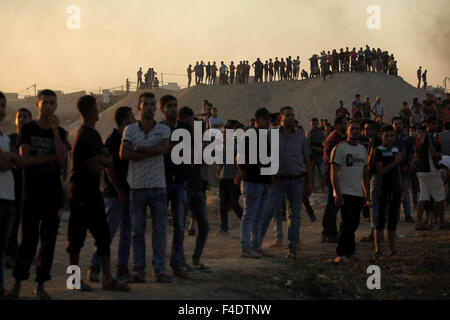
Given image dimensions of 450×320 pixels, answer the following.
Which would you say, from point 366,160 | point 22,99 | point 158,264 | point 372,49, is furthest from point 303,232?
point 22,99

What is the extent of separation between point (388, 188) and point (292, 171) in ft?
4.47

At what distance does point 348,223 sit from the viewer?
7.62 meters

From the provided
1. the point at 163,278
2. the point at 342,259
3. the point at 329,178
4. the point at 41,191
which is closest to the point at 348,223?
the point at 342,259

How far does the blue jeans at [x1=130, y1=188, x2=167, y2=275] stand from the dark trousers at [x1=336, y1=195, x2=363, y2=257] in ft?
9.07

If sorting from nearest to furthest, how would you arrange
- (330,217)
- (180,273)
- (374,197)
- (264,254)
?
(180,273) < (264,254) < (374,197) < (330,217)

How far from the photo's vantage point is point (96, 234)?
5543 mm

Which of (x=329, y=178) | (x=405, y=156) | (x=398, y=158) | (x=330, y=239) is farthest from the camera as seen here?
(x=405, y=156)

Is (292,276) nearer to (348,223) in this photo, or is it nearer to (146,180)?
(348,223)

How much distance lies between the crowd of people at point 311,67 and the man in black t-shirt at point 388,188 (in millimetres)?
28802

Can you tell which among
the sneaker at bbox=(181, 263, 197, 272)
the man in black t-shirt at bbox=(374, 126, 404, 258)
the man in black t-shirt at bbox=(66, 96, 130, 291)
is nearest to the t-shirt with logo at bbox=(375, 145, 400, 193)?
the man in black t-shirt at bbox=(374, 126, 404, 258)

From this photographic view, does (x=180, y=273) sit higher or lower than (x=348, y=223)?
lower

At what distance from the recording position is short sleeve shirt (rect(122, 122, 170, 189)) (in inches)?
233

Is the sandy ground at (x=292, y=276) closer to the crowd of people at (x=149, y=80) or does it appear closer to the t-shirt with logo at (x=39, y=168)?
the t-shirt with logo at (x=39, y=168)

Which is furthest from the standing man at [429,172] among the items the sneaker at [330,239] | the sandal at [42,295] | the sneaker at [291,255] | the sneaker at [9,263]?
the sandal at [42,295]
